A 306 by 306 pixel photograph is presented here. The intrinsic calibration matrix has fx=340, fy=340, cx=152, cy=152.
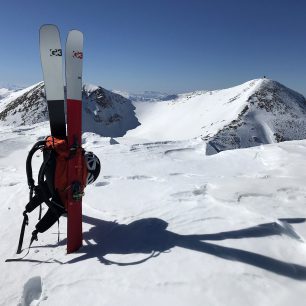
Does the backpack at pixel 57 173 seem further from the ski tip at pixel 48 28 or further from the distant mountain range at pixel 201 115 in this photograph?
the distant mountain range at pixel 201 115

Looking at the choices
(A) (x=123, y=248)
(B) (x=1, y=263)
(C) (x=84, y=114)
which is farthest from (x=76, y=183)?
(C) (x=84, y=114)

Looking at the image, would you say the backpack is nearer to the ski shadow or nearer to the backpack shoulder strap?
the backpack shoulder strap

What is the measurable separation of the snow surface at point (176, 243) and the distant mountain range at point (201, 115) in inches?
1075

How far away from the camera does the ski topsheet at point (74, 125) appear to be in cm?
634

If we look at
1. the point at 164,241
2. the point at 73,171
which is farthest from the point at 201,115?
the point at 164,241

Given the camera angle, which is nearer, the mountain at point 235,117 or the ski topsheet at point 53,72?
the ski topsheet at point 53,72

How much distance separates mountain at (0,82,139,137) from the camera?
48.2 m

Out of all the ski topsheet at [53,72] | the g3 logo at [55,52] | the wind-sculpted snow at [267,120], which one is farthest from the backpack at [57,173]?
the wind-sculpted snow at [267,120]

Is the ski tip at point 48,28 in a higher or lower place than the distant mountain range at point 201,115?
higher

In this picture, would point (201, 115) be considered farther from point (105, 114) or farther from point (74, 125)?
point (74, 125)

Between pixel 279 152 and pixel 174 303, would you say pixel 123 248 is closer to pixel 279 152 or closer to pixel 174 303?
pixel 174 303

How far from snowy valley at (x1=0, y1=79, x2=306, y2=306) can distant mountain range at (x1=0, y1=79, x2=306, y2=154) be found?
2524 centimetres

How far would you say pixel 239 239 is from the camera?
18.4 ft

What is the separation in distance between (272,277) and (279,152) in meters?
7.90
